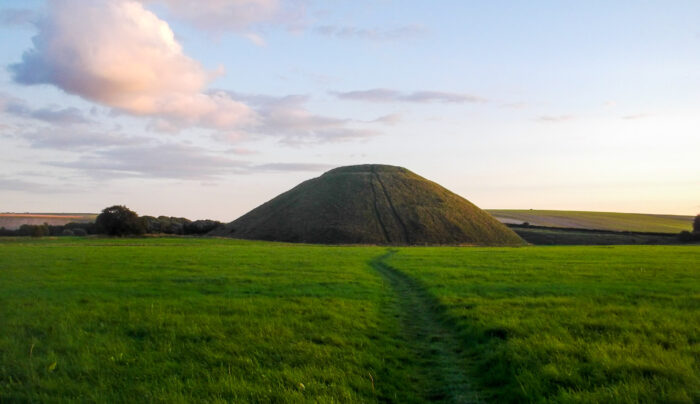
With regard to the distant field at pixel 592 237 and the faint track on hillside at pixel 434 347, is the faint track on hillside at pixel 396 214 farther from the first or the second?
the faint track on hillside at pixel 434 347

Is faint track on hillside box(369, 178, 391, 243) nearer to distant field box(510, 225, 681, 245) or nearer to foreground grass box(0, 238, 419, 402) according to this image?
distant field box(510, 225, 681, 245)

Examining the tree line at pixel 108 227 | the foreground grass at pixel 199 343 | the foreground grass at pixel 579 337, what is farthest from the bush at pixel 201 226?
the foreground grass at pixel 579 337

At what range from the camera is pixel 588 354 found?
373 inches

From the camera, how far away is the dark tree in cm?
7288

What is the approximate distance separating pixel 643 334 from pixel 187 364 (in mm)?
9652

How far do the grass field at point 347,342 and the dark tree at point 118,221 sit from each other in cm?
5579

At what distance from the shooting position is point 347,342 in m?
10.9

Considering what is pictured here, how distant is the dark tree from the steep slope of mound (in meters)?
20.2

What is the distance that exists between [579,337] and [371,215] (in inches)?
3174

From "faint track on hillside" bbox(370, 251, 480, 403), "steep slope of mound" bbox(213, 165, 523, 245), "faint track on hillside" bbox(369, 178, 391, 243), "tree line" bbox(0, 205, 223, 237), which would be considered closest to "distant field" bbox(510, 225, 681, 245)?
"steep slope of mound" bbox(213, 165, 523, 245)

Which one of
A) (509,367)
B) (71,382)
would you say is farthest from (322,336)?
(71,382)

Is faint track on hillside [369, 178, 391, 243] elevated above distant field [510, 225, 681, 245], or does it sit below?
above

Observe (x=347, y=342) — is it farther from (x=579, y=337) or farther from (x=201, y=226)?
(x=201, y=226)

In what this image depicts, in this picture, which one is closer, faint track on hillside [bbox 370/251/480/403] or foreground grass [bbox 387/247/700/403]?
foreground grass [bbox 387/247/700/403]
